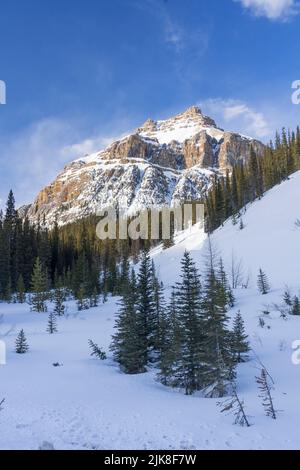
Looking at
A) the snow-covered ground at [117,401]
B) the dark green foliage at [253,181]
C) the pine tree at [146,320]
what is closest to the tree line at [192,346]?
the pine tree at [146,320]

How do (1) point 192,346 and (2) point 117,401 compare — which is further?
(1) point 192,346

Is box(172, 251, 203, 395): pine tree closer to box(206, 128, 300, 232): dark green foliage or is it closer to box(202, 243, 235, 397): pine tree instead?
box(202, 243, 235, 397): pine tree

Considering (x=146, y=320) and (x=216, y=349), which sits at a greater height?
(x=146, y=320)

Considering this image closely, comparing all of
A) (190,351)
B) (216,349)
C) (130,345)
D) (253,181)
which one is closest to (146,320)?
(130,345)

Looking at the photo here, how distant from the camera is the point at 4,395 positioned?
1106cm

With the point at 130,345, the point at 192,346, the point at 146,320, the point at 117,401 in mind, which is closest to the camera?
the point at 117,401

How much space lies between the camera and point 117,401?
11.3m

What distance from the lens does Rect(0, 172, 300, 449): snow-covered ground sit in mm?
7754

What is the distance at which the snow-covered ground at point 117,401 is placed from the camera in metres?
7.75

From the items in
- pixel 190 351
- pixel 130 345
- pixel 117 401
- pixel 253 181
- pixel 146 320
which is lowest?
pixel 117 401

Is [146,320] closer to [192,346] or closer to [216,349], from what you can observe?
[192,346]

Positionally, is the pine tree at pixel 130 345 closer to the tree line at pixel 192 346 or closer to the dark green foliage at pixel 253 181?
the tree line at pixel 192 346

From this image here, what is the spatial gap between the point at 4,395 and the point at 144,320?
9306 mm

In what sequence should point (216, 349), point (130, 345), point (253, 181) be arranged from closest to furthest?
point (216, 349) < point (130, 345) < point (253, 181)
